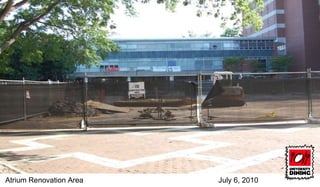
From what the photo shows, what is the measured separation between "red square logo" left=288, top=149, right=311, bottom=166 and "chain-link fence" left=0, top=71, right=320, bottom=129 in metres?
9.17

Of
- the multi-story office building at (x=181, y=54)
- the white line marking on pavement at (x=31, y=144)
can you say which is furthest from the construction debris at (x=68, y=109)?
the multi-story office building at (x=181, y=54)

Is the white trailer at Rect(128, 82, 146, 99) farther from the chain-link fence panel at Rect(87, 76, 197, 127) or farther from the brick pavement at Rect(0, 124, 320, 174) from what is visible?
the brick pavement at Rect(0, 124, 320, 174)

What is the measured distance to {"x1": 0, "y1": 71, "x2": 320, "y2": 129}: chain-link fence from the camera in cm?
1658

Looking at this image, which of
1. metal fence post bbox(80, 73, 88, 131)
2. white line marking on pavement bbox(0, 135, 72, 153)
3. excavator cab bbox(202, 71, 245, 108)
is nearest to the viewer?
white line marking on pavement bbox(0, 135, 72, 153)

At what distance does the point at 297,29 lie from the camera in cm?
9425

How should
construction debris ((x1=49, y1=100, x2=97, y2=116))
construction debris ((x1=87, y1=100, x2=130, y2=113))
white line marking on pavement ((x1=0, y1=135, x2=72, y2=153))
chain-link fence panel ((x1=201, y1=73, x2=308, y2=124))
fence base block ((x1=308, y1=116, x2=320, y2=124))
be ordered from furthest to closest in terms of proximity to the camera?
construction debris ((x1=49, y1=100, x2=97, y2=116)) < construction debris ((x1=87, y1=100, x2=130, y2=113)) < chain-link fence panel ((x1=201, y1=73, x2=308, y2=124)) < fence base block ((x1=308, y1=116, x2=320, y2=124)) < white line marking on pavement ((x1=0, y1=135, x2=72, y2=153))

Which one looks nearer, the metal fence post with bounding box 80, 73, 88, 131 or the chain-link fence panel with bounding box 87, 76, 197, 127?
the metal fence post with bounding box 80, 73, 88, 131

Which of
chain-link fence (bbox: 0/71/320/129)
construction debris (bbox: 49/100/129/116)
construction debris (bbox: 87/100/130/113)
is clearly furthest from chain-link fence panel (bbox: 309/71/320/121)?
construction debris (bbox: 87/100/130/113)

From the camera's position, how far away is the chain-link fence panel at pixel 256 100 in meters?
16.8

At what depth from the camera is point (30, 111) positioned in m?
19.3

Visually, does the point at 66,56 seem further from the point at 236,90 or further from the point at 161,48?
the point at 161,48

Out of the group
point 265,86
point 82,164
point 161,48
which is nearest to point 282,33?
point 161,48

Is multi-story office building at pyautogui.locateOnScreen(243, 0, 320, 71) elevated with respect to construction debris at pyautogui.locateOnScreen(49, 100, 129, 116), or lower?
elevated

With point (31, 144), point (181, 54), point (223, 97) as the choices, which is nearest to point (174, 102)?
point (223, 97)
